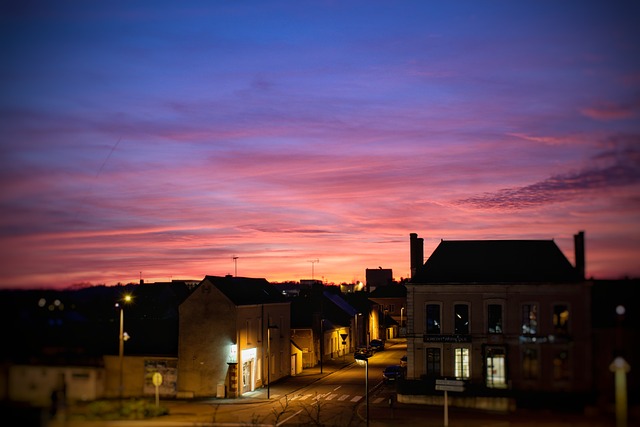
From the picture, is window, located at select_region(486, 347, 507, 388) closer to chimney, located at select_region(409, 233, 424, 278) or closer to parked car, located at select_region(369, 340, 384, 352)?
chimney, located at select_region(409, 233, 424, 278)

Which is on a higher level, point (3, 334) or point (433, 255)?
point (433, 255)

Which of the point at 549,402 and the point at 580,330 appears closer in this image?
the point at 549,402

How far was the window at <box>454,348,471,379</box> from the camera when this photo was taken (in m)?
58.4

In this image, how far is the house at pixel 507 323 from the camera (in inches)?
2233

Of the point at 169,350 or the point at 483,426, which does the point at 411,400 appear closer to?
the point at 483,426

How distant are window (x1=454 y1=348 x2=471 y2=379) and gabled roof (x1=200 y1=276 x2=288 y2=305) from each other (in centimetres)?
1795

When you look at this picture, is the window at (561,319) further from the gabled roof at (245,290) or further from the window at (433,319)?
the gabled roof at (245,290)

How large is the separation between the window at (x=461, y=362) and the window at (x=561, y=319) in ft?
23.3

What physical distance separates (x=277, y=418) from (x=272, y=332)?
22.0m

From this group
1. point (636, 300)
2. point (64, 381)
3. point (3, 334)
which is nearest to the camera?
point (3, 334)

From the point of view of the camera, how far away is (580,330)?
5678 cm

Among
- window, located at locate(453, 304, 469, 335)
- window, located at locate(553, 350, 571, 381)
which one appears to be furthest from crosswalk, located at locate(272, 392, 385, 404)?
window, located at locate(553, 350, 571, 381)

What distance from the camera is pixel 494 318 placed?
58.5m

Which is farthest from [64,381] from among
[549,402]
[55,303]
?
[549,402]
